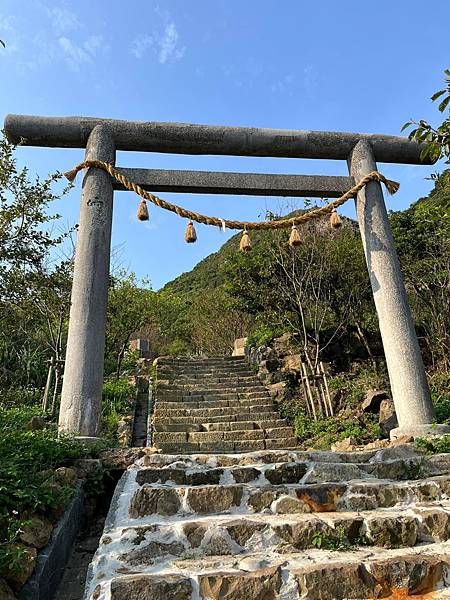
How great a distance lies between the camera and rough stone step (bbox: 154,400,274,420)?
26.0ft

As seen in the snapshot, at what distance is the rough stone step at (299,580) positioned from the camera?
2152mm

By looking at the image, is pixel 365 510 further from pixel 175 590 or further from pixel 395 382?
pixel 395 382

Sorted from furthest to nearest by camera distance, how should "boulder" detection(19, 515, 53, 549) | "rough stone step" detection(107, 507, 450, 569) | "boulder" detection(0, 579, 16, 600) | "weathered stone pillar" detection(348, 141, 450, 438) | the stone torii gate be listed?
"weathered stone pillar" detection(348, 141, 450, 438)
the stone torii gate
"rough stone step" detection(107, 507, 450, 569)
"boulder" detection(19, 515, 53, 549)
"boulder" detection(0, 579, 16, 600)

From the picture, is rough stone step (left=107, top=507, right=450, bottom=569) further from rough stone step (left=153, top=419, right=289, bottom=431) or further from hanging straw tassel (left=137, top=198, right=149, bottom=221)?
rough stone step (left=153, top=419, right=289, bottom=431)

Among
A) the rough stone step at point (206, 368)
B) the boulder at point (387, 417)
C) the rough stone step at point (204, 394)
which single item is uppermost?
the rough stone step at point (206, 368)

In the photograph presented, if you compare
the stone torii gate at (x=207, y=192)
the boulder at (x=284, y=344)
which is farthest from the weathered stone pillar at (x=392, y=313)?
the boulder at (x=284, y=344)

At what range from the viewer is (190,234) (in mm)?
5438

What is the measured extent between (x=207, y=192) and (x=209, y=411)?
13.2 feet

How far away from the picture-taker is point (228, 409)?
812 centimetres

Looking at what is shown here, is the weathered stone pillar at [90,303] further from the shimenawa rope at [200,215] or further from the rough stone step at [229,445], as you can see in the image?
the rough stone step at [229,445]

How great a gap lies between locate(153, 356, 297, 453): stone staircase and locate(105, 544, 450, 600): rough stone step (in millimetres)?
4132

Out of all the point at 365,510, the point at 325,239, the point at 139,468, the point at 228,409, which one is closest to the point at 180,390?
the point at 228,409

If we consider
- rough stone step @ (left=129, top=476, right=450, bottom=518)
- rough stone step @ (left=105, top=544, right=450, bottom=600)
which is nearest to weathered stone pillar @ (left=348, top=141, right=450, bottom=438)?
rough stone step @ (left=129, top=476, right=450, bottom=518)

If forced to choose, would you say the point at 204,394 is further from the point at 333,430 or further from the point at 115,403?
the point at 333,430
